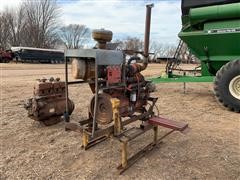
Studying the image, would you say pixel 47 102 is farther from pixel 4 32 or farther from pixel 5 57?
pixel 4 32

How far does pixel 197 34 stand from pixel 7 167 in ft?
17.1

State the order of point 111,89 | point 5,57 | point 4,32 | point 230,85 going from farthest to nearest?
1. point 4,32
2. point 5,57
3. point 230,85
4. point 111,89

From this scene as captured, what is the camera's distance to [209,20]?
670 centimetres

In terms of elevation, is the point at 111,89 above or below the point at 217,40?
below

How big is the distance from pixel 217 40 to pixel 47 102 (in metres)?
4.18

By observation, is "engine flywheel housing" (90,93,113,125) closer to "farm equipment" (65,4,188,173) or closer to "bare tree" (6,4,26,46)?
"farm equipment" (65,4,188,173)

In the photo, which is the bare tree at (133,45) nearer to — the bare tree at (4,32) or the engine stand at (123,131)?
the engine stand at (123,131)

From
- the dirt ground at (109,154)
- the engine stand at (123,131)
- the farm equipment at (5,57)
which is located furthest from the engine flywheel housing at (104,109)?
the farm equipment at (5,57)

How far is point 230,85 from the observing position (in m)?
6.19

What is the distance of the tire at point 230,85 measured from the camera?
20.1 feet

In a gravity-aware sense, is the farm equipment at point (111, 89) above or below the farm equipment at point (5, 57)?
above

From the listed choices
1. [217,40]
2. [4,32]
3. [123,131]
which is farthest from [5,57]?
[123,131]

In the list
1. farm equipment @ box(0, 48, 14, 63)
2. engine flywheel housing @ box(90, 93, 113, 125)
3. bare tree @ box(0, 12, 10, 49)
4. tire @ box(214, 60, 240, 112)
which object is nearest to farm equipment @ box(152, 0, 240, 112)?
tire @ box(214, 60, 240, 112)

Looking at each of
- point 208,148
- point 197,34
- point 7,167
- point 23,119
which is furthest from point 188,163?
point 197,34
